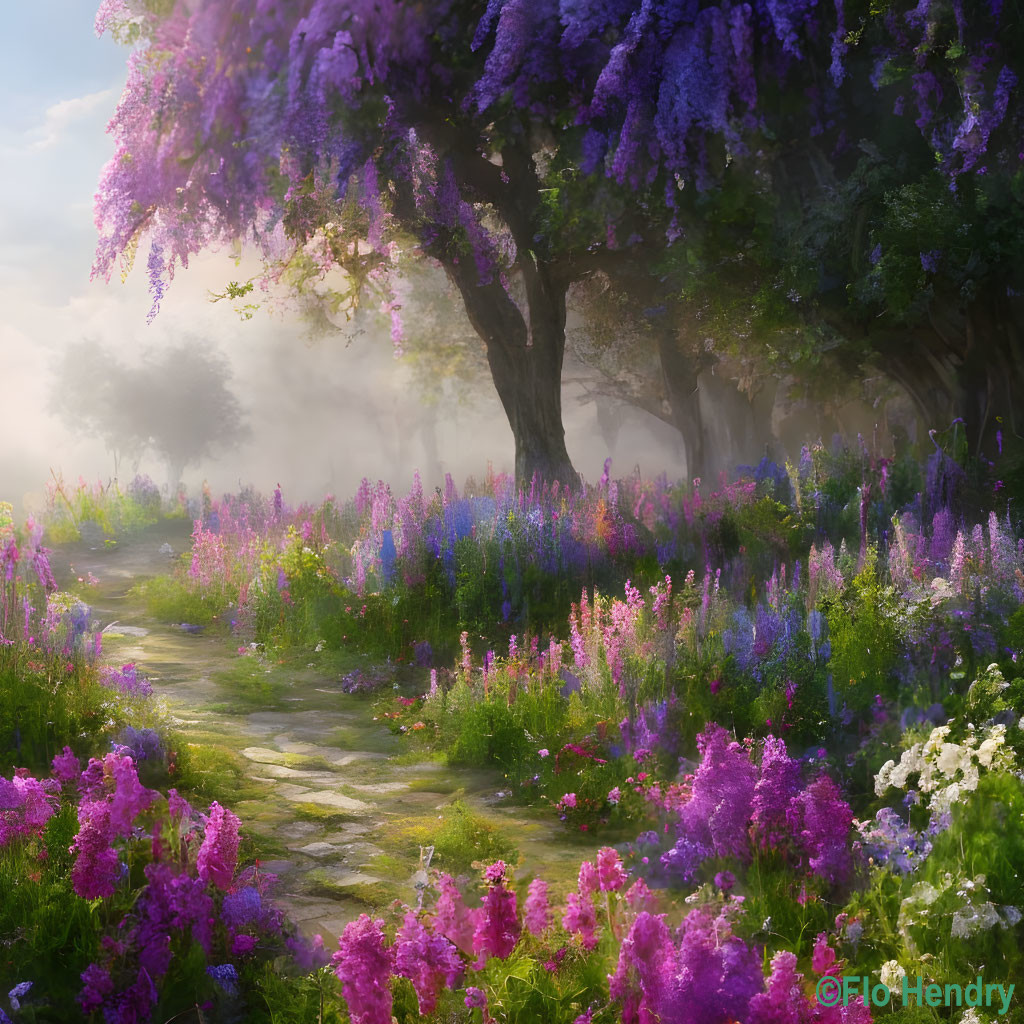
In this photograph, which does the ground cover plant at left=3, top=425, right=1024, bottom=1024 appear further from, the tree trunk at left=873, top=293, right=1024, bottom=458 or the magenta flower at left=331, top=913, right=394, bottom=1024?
the tree trunk at left=873, top=293, right=1024, bottom=458

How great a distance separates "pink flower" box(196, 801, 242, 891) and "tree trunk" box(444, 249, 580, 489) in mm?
10280

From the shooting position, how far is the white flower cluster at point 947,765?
3.65 m

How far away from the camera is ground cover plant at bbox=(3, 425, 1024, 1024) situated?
3102mm

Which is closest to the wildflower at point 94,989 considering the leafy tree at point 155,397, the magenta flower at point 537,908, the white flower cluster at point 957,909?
the magenta flower at point 537,908

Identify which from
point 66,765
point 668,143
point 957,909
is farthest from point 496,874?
point 668,143

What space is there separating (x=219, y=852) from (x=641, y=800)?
219 centimetres

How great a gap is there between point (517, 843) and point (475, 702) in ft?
5.76

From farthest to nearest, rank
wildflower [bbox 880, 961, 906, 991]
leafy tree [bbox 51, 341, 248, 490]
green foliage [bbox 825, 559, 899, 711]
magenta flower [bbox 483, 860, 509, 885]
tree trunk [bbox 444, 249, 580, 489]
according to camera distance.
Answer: leafy tree [bbox 51, 341, 248, 490] < tree trunk [bbox 444, 249, 580, 489] < green foliage [bbox 825, 559, 899, 711] < magenta flower [bbox 483, 860, 509, 885] < wildflower [bbox 880, 961, 906, 991]

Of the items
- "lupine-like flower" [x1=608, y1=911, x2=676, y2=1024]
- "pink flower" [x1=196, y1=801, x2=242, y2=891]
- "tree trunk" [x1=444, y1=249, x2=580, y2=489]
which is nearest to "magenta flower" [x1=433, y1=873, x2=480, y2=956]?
"lupine-like flower" [x1=608, y1=911, x2=676, y2=1024]

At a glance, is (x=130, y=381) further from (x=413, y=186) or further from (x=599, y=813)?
(x=599, y=813)

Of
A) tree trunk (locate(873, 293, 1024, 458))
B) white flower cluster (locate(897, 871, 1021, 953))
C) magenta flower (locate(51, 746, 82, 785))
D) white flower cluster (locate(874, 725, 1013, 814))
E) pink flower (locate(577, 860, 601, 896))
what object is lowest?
white flower cluster (locate(897, 871, 1021, 953))

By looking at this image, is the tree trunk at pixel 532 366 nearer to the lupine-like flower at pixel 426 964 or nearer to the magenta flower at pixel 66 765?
the magenta flower at pixel 66 765

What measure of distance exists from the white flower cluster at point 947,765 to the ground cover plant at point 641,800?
0.04 ft

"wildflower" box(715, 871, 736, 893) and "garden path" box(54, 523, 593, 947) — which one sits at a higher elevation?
"wildflower" box(715, 871, 736, 893)
